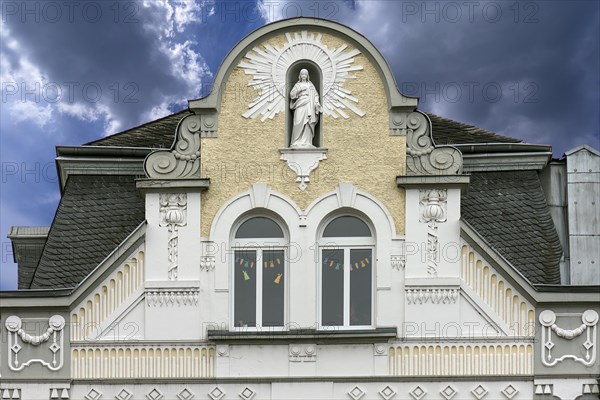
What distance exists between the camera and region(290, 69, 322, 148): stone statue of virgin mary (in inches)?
1395

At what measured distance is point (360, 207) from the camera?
35062mm

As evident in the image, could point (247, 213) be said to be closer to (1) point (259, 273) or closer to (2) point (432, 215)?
(1) point (259, 273)

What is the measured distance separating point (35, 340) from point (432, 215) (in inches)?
303

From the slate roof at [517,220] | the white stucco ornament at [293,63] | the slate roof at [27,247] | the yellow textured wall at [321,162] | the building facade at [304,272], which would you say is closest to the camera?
the building facade at [304,272]

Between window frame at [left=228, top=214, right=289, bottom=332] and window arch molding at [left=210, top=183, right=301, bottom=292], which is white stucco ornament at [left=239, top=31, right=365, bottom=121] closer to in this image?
window arch molding at [left=210, top=183, right=301, bottom=292]

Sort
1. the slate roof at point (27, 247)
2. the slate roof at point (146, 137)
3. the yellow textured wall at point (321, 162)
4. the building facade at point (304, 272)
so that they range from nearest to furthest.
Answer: the building facade at point (304, 272)
the yellow textured wall at point (321, 162)
the slate roof at point (146, 137)
the slate roof at point (27, 247)

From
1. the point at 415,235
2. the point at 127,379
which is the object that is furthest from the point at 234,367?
the point at 415,235

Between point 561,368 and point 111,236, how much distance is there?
29.5 feet

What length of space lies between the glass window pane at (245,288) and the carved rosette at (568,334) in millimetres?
5335

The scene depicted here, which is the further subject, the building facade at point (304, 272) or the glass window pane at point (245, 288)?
the glass window pane at point (245, 288)

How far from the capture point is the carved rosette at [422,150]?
35094 millimetres

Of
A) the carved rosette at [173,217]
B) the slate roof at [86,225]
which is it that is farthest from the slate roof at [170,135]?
the carved rosette at [173,217]

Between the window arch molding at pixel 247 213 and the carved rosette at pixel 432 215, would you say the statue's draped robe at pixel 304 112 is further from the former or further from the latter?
the carved rosette at pixel 432 215

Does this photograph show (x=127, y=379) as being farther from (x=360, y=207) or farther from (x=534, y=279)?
(x=534, y=279)
